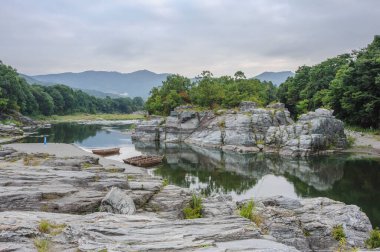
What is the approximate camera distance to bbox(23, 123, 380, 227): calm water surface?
40.6 meters

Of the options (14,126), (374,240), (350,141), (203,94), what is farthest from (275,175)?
(14,126)

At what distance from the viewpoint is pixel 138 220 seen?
14781 mm

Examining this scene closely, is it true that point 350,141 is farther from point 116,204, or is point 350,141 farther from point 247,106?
point 116,204

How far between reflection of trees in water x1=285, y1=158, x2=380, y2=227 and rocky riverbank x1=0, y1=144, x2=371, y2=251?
31.4 ft

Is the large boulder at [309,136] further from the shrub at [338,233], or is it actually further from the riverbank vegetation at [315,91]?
the shrub at [338,233]

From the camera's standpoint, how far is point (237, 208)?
24203mm

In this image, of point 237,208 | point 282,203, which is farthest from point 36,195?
point 282,203

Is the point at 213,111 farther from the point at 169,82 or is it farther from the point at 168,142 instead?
the point at 169,82

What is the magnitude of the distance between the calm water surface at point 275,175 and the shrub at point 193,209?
17.4 meters

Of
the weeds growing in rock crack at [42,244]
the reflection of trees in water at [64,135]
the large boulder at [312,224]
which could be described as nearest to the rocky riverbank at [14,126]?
the reflection of trees in water at [64,135]

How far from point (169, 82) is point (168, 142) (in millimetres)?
38580

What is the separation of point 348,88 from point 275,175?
156 ft

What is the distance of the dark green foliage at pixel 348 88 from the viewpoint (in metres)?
82.1

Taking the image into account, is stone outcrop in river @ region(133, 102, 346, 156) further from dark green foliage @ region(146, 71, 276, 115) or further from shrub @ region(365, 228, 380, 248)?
shrub @ region(365, 228, 380, 248)
